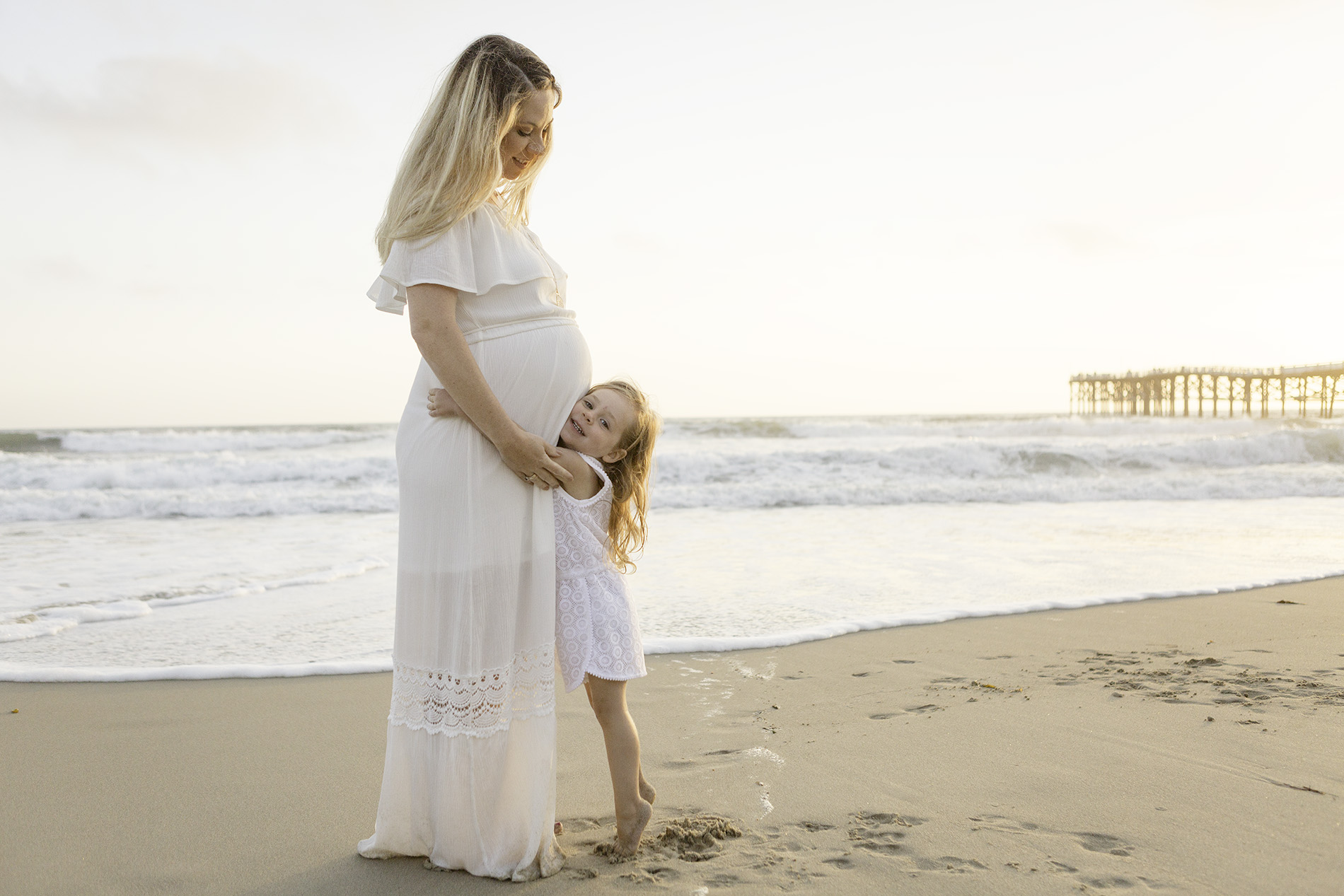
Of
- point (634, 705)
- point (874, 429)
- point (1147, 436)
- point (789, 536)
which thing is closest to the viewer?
point (634, 705)

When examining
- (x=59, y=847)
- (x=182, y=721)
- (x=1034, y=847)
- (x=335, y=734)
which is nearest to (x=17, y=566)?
(x=182, y=721)

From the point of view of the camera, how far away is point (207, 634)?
5059mm

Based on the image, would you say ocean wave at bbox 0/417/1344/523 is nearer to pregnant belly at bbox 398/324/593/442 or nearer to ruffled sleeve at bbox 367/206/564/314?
pregnant belly at bbox 398/324/593/442

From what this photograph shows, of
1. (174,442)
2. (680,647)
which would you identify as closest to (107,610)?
(680,647)

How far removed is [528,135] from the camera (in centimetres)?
226

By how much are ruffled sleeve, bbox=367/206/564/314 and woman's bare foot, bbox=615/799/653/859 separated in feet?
4.71

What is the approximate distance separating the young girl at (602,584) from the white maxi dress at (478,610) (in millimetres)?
75

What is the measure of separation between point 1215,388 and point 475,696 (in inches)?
1812

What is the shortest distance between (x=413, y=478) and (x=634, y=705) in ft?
→ 6.37

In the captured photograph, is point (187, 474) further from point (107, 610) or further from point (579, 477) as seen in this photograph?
point (579, 477)

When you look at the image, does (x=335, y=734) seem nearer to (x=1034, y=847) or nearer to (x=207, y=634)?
(x=207, y=634)

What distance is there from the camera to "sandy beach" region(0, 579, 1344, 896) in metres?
2.26

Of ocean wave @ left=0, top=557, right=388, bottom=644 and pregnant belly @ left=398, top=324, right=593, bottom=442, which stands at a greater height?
pregnant belly @ left=398, top=324, right=593, bottom=442

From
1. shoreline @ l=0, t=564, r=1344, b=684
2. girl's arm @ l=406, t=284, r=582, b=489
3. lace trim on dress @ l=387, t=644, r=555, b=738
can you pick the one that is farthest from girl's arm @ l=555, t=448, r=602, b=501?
shoreline @ l=0, t=564, r=1344, b=684
